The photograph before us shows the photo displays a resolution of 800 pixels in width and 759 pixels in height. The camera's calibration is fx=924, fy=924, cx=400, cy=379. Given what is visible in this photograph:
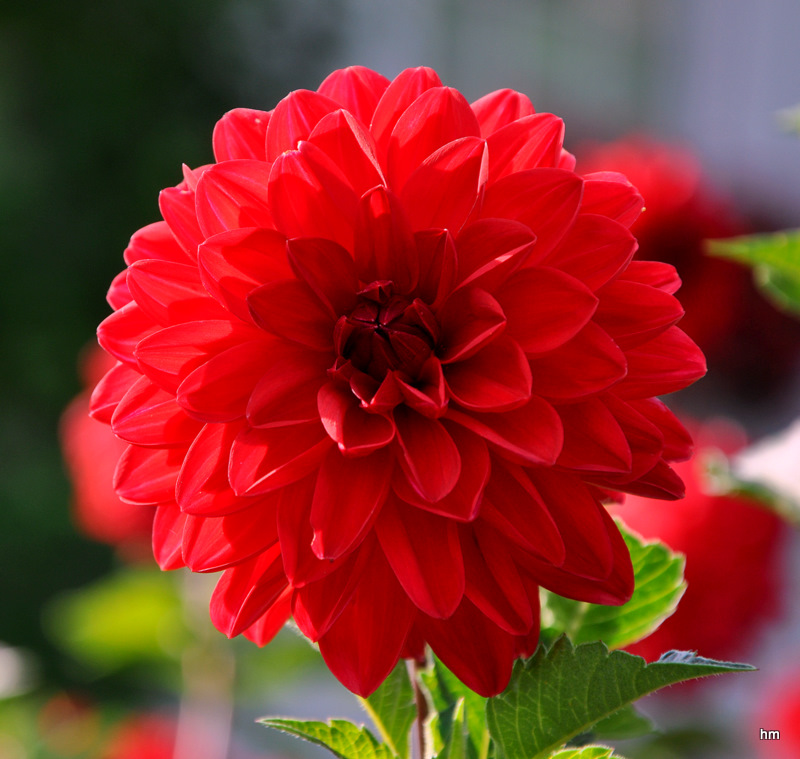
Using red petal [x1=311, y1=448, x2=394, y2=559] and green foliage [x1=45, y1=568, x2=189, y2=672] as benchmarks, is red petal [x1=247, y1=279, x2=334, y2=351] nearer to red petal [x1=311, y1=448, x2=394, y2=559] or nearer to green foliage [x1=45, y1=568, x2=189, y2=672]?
red petal [x1=311, y1=448, x2=394, y2=559]

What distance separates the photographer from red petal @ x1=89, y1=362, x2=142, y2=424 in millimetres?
427

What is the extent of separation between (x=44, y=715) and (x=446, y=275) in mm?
1505

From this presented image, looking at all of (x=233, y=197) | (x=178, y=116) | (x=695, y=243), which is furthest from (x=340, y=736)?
(x=178, y=116)

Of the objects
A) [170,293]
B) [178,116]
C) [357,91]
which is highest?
[178,116]

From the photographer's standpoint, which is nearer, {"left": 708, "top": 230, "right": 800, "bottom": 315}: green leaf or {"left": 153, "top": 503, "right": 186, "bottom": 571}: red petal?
{"left": 153, "top": 503, "right": 186, "bottom": 571}: red petal

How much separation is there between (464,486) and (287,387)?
9cm

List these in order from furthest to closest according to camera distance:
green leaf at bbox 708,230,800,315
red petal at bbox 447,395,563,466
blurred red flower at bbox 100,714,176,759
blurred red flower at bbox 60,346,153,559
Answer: blurred red flower at bbox 100,714,176,759, blurred red flower at bbox 60,346,153,559, green leaf at bbox 708,230,800,315, red petal at bbox 447,395,563,466

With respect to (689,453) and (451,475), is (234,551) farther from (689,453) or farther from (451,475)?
(689,453)

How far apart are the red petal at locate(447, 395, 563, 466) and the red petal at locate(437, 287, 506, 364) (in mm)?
31

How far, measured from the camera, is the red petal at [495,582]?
0.37 metres

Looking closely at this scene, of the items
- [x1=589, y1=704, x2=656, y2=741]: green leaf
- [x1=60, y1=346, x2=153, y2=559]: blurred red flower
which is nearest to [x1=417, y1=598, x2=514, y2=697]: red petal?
[x1=589, y1=704, x2=656, y2=741]: green leaf

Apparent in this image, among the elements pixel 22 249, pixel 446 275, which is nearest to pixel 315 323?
pixel 446 275

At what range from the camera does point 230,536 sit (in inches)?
15.3

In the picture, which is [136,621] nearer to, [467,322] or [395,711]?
[395,711]
